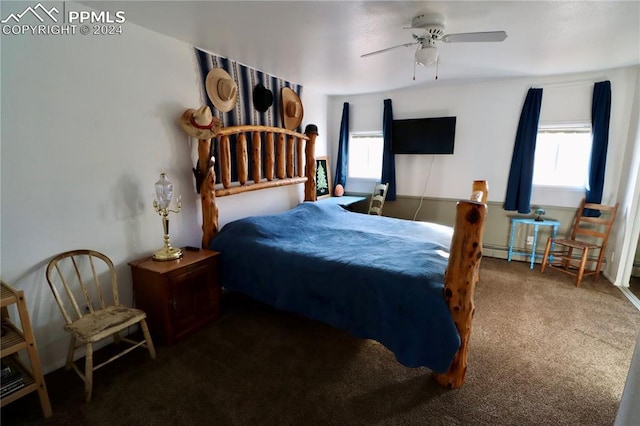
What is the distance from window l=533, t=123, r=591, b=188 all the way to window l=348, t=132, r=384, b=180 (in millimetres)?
2050

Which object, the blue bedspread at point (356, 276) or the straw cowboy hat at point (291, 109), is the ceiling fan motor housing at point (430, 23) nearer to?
the blue bedspread at point (356, 276)

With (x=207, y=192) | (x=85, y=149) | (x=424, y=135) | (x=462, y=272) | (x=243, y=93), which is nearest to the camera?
(x=462, y=272)

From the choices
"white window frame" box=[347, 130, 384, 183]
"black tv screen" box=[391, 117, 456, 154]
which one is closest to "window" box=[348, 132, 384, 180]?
"white window frame" box=[347, 130, 384, 183]

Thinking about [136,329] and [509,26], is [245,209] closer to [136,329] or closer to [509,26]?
[136,329]

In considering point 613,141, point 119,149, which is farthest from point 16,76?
point 613,141

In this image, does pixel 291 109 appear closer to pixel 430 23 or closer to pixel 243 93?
pixel 243 93

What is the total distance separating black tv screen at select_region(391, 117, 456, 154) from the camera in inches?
158

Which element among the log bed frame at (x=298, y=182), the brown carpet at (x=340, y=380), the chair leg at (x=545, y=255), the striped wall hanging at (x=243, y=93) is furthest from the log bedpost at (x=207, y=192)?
the chair leg at (x=545, y=255)

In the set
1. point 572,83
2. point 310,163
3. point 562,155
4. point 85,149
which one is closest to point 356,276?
point 85,149

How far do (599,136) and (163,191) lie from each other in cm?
449

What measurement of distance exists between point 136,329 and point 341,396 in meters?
1.70

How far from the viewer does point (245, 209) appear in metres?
3.28

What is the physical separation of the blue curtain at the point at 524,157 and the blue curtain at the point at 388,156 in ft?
4.88

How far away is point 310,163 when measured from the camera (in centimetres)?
400
